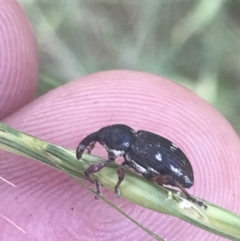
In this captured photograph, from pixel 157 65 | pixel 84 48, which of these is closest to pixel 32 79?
pixel 84 48

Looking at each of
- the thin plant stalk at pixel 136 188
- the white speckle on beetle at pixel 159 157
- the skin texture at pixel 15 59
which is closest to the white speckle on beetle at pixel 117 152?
the white speckle on beetle at pixel 159 157

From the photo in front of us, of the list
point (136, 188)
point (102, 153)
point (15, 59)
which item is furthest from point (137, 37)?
point (136, 188)

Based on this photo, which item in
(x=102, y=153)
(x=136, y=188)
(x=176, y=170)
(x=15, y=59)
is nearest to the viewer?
(x=136, y=188)

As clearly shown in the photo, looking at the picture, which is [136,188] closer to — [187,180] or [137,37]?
[187,180]

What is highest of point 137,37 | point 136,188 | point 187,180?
point 137,37

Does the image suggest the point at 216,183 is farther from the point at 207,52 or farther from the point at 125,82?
the point at 207,52

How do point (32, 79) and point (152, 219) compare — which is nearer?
point (152, 219)
